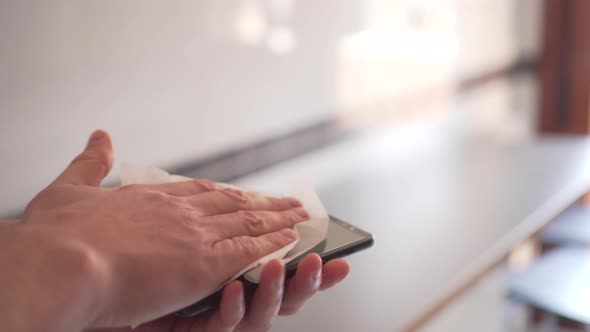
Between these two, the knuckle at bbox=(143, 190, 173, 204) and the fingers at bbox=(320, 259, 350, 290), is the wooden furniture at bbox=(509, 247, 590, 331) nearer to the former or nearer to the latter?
the fingers at bbox=(320, 259, 350, 290)

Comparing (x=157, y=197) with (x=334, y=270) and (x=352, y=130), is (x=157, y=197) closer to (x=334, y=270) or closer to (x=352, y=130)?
(x=334, y=270)

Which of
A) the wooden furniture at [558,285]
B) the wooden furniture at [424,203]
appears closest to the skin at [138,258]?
the wooden furniture at [424,203]

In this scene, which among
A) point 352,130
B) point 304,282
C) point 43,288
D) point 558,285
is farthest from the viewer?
point 352,130

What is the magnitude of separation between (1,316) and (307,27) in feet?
2.98

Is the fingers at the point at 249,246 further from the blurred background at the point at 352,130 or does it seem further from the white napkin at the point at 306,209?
the blurred background at the point at 352,130

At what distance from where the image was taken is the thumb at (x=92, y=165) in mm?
699

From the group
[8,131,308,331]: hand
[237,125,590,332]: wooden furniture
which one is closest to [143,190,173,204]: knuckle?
[8,131,308,331]: hand

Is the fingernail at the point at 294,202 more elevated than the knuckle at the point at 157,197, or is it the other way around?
the knuckle at the point at 157,197

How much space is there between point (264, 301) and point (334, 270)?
83 millimetres

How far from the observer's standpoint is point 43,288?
54 centimetres

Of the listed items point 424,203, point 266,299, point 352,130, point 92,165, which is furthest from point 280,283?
point 352,130

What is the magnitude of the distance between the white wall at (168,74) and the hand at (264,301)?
1.21 ft

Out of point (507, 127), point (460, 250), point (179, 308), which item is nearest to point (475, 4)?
point (507, 127)

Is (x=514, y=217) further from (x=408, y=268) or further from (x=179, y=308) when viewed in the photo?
(x=179, y=308)
